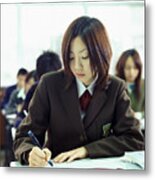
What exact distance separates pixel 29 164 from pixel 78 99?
0.40m

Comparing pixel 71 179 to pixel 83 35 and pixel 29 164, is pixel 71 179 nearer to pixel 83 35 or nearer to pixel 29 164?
pixel 29 164

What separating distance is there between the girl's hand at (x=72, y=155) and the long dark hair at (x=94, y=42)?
33 cm

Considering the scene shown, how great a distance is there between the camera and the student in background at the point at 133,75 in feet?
6.66

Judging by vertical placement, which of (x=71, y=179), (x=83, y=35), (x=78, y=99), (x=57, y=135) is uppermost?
(x=83, y=35)

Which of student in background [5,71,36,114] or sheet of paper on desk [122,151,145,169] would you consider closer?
sheet of paper on desk [122,151,145,169]

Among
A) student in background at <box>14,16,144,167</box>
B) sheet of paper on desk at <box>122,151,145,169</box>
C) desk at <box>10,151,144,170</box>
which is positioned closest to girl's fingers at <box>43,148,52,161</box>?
student in background at <box>14,16,144,167</box>

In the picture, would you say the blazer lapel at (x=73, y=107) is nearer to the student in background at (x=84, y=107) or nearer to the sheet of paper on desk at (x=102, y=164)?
the student in background at (x=84, y=107)

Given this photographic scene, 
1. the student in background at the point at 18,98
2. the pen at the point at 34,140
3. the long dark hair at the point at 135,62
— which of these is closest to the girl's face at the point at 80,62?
the long dark hair at the point at 135,62

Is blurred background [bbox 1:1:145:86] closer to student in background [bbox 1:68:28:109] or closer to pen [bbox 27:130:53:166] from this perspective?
student in background [bbox 1:68:28:109]

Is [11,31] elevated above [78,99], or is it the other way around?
[11,31]

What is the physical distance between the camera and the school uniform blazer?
205 cm

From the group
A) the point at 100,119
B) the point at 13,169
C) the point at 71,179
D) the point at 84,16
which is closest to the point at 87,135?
the point at 100,119

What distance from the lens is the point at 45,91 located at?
2104mm

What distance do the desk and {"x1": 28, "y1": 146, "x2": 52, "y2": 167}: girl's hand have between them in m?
0.12
